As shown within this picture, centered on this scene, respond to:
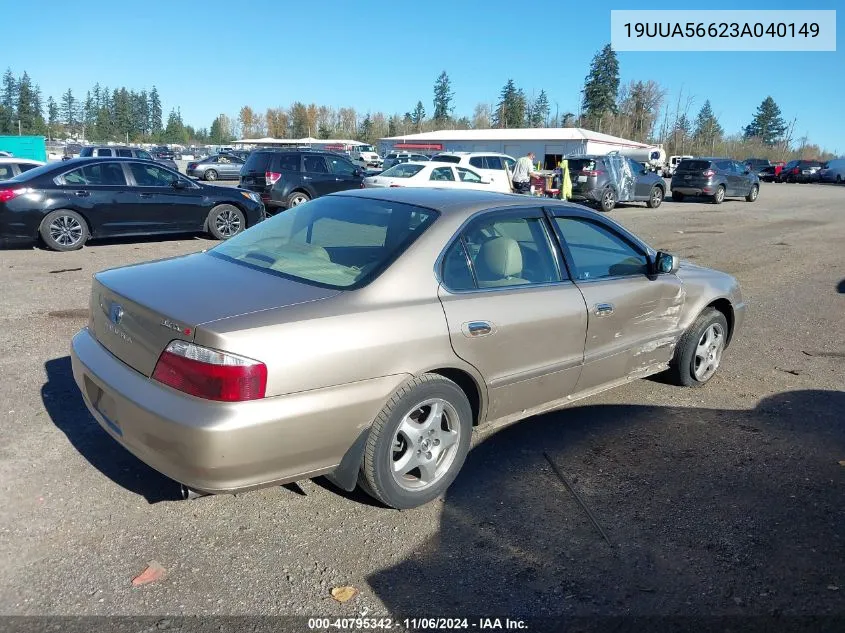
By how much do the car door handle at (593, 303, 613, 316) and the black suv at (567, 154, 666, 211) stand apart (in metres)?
17.9

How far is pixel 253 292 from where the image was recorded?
10.4 feet

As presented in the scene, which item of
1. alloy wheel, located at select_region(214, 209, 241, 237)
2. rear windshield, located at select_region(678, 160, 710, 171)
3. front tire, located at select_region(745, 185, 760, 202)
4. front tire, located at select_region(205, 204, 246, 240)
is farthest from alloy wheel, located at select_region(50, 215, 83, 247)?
front tire, located at select_region(745, 185, 760, 202)

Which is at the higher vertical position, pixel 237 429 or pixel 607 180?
pixel 607 180

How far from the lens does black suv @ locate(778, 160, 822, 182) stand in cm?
5050

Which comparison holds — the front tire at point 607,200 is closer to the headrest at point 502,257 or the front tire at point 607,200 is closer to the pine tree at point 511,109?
the headrest at point 502,257

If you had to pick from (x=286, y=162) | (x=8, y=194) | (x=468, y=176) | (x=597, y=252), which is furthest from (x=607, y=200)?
(x=597, y=252)

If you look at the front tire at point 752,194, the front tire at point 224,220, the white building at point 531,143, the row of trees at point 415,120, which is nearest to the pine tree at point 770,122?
the row of trees at point 415,120

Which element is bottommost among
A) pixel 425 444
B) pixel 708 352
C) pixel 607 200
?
pixel 425 444

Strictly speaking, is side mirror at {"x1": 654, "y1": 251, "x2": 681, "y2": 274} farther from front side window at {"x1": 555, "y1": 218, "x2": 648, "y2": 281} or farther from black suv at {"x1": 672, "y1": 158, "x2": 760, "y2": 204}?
black suv at {"x1": 672, "y1": 158, "x2": 760, "y2": 204}

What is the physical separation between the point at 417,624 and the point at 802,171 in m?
57.1

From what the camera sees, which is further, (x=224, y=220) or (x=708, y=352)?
(x=224, y=220)

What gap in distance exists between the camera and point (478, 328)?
11.4 ft

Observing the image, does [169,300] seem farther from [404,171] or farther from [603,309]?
[404,171]

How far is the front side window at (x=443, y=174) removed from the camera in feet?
60.5
